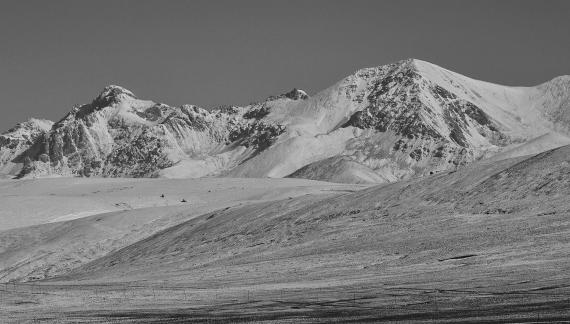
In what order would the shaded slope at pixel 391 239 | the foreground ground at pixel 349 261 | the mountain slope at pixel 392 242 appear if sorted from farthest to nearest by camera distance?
the shaded slope at pixel 391 239
the mountain slope at pixel 392 242
the foreground ground at pixel 349 261

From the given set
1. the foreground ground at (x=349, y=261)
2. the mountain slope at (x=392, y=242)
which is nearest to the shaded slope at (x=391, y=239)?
the mountain slope at (x=392, y=242)

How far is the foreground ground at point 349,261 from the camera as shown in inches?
2250

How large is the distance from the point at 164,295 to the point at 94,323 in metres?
20.5

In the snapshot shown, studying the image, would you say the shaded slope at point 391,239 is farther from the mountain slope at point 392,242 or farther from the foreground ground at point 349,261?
the foreground ground at point 349,261

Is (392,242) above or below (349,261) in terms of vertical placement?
above

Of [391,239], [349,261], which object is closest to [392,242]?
[391,239]

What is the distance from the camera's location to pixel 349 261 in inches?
3745

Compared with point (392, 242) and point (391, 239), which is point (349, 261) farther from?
point (391, 239)

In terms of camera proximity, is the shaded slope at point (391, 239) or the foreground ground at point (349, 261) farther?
the shaded slope at point (391, 239)

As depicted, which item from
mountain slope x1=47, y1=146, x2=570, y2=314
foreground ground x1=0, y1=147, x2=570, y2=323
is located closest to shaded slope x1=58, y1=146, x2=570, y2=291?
mountain slope x1=47, y1=146, x2=570, y2=314

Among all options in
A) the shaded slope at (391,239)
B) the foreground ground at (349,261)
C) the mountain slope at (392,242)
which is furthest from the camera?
the shaded slope at (391,239)

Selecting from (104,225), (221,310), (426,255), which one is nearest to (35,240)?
(104,225)

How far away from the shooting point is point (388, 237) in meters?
108

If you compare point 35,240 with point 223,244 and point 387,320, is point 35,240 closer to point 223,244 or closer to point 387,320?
point 223,244
